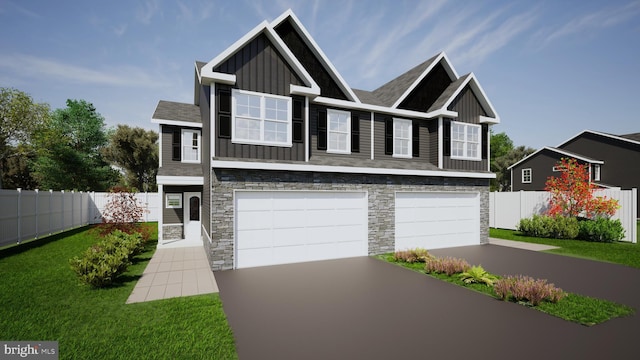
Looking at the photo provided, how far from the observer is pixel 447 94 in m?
14.4

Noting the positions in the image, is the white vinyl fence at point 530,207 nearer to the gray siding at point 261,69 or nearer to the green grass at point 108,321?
the gray siding at point 261,69

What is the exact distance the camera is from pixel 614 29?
1319cm

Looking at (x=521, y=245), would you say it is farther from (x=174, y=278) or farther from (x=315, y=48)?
(x=174, y=278)

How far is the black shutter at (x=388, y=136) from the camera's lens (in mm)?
13523

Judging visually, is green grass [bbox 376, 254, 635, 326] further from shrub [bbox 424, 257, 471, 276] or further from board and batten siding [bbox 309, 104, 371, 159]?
board and batten siding [bbox 309, 104, 371, 159]

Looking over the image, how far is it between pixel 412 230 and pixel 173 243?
36.7 ft

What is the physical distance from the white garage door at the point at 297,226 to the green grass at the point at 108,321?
120 inches

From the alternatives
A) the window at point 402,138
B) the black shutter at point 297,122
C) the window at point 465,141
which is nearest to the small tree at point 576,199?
the window at point 465,141

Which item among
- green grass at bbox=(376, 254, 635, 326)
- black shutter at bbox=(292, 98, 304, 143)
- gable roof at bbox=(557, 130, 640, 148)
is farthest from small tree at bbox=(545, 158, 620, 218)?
gable roof at bbox=(557, 130, 640, 148)

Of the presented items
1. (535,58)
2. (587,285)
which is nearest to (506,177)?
(535,58)

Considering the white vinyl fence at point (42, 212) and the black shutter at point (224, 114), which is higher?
the black shutter at point (224, 114)

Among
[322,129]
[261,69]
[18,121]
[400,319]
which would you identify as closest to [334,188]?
[322,129]

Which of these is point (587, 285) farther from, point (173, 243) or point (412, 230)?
point (173, 243)

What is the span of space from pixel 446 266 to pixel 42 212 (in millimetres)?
20174
